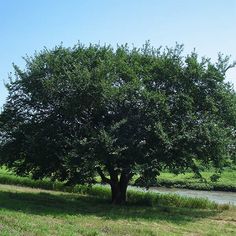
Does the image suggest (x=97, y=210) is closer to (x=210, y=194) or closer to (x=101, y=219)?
(x=101, y=219)

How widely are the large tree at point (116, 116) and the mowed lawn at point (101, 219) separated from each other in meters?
2.14

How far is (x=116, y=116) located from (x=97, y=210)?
605 cm

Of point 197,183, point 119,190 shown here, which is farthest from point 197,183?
point 119,190

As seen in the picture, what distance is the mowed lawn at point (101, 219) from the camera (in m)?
18.6

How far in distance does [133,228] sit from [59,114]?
1100 centimetres

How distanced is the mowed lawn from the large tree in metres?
2.14

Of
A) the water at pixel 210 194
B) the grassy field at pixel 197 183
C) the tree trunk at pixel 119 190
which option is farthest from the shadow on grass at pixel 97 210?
the grassy field at pixel 197 183

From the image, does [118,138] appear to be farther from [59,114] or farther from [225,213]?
[225,213]

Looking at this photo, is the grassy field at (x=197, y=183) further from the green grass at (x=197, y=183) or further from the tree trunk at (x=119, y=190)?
the tree trunk at (x=119, y=190)

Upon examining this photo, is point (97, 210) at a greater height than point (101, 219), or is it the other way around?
point (97, 210)

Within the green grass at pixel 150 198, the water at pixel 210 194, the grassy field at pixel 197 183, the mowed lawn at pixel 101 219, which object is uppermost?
the grassy field at pixel 197 183

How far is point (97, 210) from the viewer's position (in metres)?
26.5

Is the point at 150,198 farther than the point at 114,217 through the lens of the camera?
Yes

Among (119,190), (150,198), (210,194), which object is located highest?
(210,194)
